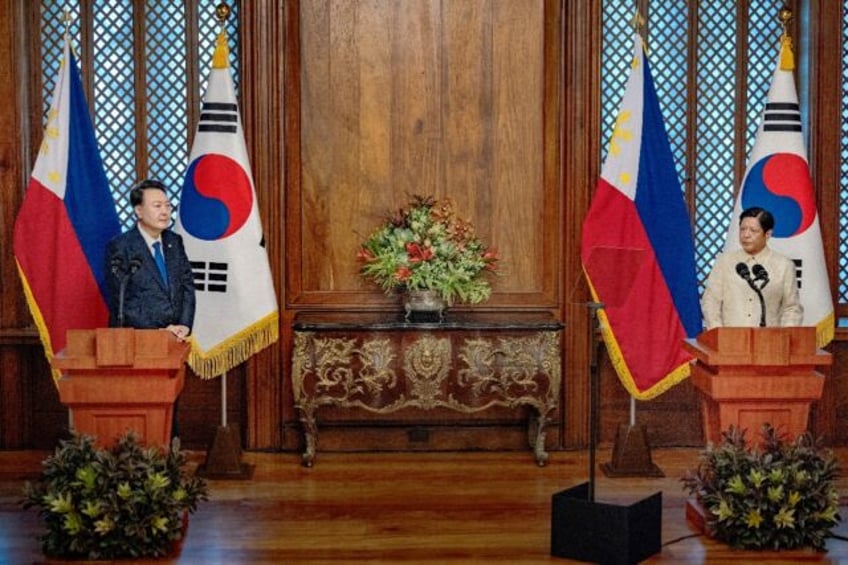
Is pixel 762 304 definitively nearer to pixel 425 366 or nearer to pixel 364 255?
pixel 425 366

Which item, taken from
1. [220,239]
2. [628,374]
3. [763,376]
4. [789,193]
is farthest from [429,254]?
[763,376]

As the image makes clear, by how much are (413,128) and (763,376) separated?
2.49 m

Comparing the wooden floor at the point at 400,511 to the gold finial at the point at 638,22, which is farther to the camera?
the gold finial at the point at 638,22

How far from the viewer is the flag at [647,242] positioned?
599cm

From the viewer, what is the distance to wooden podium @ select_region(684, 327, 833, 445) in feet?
15.3

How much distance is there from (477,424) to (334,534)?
5.61 ft

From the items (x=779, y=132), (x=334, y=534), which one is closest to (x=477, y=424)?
(x=334, y=534)

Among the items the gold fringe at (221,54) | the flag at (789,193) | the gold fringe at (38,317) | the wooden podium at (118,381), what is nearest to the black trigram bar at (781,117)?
the flag at (789,193)

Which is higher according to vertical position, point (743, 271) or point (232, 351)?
point (743, 271)

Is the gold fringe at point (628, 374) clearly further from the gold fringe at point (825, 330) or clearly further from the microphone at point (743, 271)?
the microphone at point (743, 271)

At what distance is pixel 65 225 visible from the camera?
5844 millimetres

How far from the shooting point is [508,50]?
6363mm

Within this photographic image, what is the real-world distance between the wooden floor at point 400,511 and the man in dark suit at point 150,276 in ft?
2.84

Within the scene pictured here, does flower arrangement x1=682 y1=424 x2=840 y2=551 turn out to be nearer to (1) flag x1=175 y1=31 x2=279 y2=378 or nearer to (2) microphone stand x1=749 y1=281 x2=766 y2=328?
(2) microphone stand x1=749 y1=281 x2=766 y2=328
